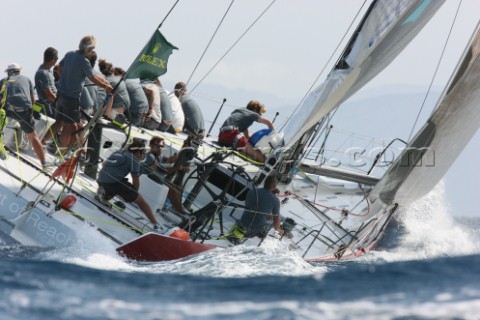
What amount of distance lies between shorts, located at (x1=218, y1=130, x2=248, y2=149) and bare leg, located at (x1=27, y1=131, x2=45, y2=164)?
6.77 ft

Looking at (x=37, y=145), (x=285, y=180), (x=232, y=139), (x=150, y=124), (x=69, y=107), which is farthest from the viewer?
(x=150, y=124)

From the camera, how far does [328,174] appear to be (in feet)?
34.8

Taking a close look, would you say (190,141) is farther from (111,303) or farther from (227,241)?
(111,303)

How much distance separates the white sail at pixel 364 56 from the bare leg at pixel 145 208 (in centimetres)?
149

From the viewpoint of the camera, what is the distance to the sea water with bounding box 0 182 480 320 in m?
6.04

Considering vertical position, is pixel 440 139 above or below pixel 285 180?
above

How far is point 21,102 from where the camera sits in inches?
375

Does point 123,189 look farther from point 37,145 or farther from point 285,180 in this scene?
point 285,180

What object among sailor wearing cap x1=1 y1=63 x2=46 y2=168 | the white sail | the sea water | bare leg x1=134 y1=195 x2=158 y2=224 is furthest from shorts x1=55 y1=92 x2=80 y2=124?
the white sail

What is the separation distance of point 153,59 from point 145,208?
4.12ft

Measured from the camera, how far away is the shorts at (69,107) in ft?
32.1


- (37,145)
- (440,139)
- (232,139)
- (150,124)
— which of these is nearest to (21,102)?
(37,145)

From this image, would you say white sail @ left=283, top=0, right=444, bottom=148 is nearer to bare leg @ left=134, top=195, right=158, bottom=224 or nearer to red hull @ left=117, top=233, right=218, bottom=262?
bare leg @ left=134, top=195, right=158, bottom=224

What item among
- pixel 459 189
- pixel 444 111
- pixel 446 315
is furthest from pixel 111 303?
pixel 459 189
